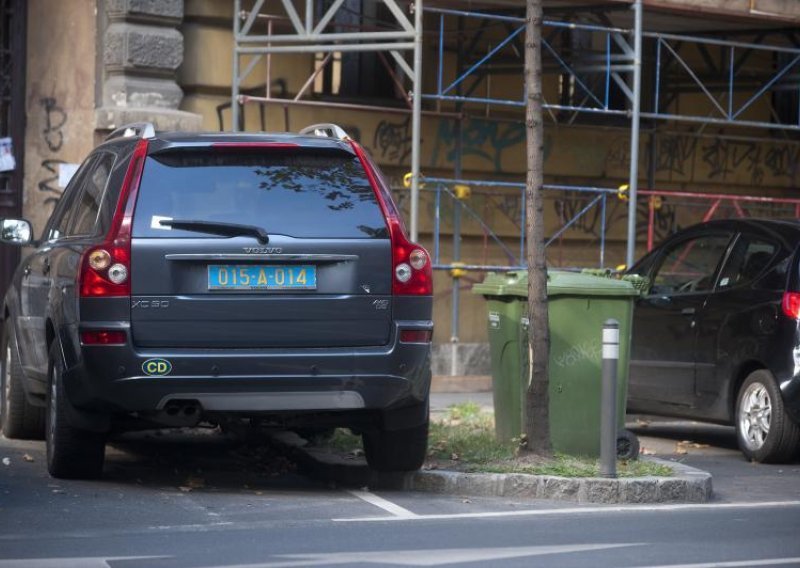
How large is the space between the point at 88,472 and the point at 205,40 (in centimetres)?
715

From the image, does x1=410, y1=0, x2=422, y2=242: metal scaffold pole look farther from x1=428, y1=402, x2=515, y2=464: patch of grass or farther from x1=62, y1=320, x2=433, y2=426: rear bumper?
x1=62, y1=320, x2=433, y2=426: rear bumper

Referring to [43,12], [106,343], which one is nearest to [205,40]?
[43,12]

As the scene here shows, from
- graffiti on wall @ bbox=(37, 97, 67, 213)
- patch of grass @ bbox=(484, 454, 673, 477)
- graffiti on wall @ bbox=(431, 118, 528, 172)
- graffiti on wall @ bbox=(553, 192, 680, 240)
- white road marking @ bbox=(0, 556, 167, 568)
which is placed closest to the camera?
white road marking @ bbox=(0, 556, 167, 568)

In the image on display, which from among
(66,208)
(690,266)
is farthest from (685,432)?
(66,208)

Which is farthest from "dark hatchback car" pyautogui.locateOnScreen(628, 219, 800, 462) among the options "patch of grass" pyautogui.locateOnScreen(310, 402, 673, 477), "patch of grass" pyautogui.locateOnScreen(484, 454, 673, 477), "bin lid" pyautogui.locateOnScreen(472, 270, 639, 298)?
"patch of grass" pyautogui.locateOnScreen(484, 454, 673, 477)

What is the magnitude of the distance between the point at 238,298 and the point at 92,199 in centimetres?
131

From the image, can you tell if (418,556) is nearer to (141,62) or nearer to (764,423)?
→ (764,423)

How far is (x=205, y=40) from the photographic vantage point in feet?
49.2

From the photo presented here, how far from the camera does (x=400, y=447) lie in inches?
341

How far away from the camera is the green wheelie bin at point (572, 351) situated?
31.1 ft

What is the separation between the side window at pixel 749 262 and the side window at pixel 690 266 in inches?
6.1

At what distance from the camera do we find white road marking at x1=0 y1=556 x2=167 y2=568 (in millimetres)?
6211

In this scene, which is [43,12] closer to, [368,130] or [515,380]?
[368,130]

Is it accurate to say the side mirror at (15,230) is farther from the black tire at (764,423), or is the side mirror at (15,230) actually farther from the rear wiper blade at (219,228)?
the black tire at (764,423)
